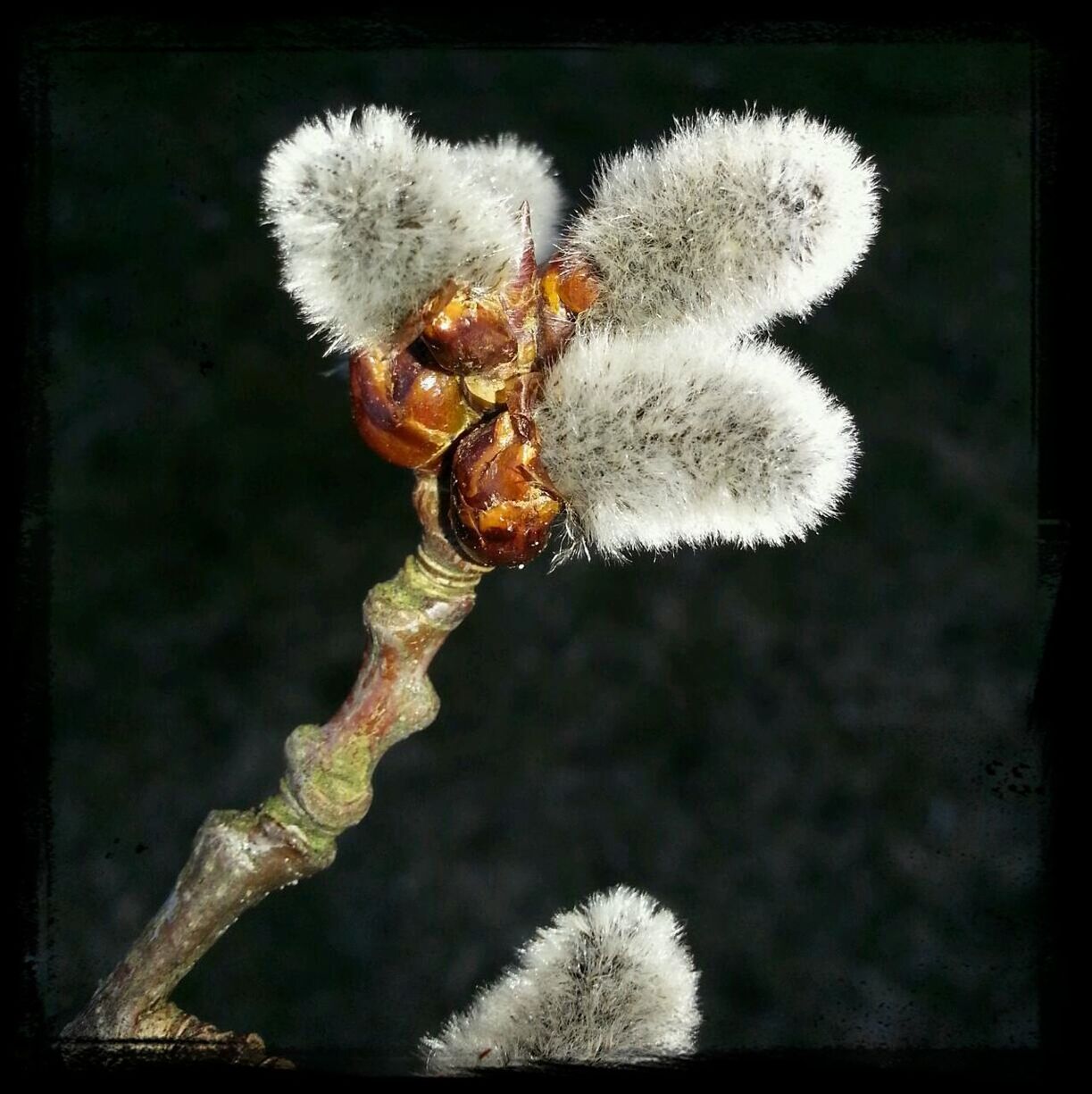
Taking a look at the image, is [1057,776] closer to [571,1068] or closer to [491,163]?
[571,1068]

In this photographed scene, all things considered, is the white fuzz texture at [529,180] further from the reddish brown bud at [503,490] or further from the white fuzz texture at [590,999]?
the white fuzz texture at [590,999]

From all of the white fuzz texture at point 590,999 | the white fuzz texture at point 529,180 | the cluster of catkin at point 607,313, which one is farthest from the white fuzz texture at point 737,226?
the white fuzz texture at point 590,999

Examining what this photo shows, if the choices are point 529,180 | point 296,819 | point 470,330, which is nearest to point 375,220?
point 470,330

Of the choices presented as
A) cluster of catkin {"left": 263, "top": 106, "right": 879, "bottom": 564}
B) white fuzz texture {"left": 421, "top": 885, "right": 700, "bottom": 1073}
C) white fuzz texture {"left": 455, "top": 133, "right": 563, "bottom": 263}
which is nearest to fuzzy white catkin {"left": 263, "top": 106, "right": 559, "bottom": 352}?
A: cluster of catkin {"left": 263, "top": 106, "right": 879, "bottom": 564}

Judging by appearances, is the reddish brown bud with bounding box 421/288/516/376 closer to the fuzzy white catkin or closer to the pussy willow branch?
the fuzzy white catkin

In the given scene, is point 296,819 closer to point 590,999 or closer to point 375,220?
point 590,999

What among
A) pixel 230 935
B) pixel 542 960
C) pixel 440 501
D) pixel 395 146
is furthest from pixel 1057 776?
pixel 230 935
